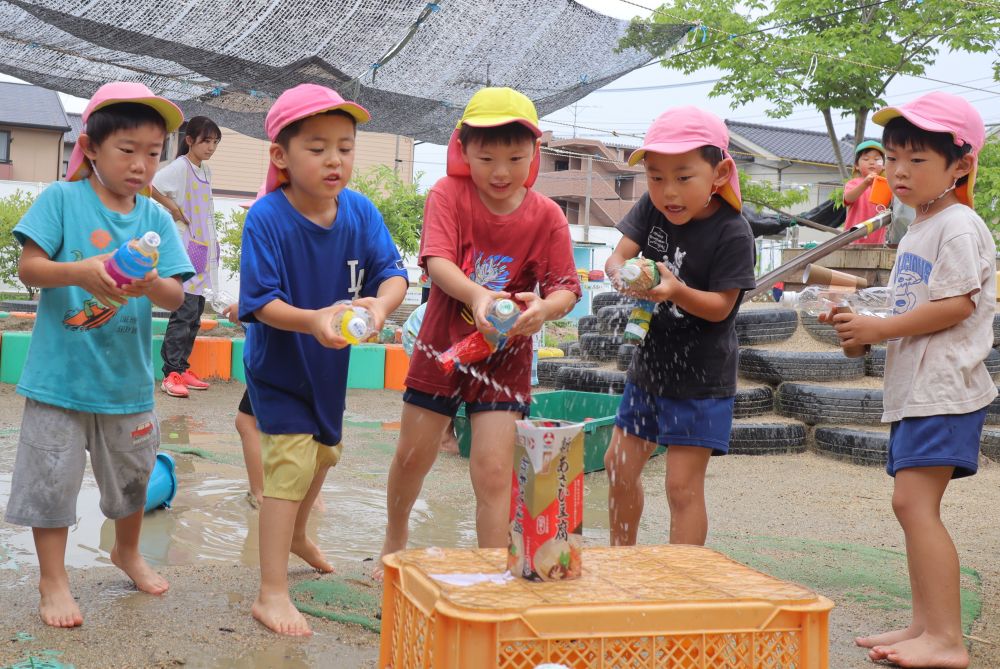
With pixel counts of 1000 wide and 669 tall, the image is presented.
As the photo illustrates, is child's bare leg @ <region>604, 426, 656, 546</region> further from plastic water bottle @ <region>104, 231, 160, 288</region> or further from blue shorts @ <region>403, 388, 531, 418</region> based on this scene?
plastic water bottle @ <region>104, 231, 160, 288</region>

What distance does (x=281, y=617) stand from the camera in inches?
109

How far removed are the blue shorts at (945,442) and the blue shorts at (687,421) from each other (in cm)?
61

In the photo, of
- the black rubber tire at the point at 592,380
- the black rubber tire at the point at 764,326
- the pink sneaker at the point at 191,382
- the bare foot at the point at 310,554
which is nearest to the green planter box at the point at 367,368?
the pink sneaker at the point at 191,382

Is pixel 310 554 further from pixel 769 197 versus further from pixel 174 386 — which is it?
pixel 769 197

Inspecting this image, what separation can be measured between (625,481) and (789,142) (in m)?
40.6

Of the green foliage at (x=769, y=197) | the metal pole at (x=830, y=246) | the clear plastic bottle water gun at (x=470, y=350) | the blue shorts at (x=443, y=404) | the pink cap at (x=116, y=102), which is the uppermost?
the green foliage at (x=769, y=197)

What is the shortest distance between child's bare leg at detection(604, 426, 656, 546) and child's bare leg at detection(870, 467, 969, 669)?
892 mm

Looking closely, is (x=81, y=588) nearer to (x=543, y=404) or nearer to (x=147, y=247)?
(x=147, y=247)

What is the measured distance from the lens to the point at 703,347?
334 cm

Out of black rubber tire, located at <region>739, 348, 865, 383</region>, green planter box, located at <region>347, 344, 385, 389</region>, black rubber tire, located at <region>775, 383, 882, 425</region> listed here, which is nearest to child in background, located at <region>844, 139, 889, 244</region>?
black rubber tire, located at <region>739, 348, 865, 383</region>

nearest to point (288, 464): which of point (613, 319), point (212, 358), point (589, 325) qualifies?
point (212, 358)

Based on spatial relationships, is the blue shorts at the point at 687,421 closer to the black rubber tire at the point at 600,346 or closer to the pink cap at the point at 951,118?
the pink cap at the point at 951,118

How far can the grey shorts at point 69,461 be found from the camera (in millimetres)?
2822

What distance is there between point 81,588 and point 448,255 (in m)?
1.65
